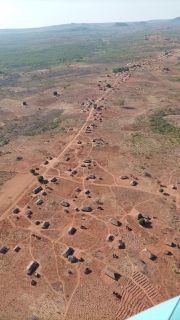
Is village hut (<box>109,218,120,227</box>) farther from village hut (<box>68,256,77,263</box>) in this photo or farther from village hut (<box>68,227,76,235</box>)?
village hut (<box>68,256,77,263</box>)

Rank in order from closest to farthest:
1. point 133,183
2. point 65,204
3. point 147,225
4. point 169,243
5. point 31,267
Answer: point 31,267 → point 169,243 → point 147,225 → point 65,204 → point 133,183

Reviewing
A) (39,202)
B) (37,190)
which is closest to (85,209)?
(39,202)

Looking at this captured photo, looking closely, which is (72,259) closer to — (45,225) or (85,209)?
(45,225)

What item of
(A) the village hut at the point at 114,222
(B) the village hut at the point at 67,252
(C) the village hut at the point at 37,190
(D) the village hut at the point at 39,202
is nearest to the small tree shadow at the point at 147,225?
(A) the village hut at the point at 114,222

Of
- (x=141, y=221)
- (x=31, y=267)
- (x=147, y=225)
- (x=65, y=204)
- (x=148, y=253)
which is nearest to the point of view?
(x=31, y=267)

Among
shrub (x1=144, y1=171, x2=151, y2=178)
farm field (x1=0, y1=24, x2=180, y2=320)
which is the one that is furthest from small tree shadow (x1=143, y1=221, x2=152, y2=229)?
shrub (x1=144, y1=171, x2=151, y2=178)

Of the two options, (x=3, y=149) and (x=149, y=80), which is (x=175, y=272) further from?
(x=149, y=80)

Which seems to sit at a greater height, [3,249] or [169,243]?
[169,243]

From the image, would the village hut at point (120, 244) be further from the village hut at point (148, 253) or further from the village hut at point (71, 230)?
the village hut at point (71, 230)
